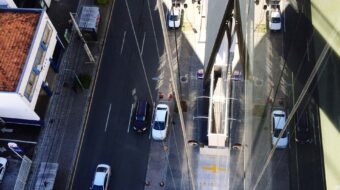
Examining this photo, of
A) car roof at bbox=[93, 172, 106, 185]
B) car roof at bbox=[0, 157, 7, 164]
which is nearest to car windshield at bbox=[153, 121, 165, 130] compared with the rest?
car roof at bbox=[93, 172, 106, 185]

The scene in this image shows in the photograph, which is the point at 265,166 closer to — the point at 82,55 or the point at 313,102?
the point at 313,102

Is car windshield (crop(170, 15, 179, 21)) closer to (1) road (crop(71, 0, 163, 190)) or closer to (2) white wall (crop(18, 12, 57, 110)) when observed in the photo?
(1) road (crop(71, 0, 163, 190))

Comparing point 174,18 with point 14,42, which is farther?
point 174,18

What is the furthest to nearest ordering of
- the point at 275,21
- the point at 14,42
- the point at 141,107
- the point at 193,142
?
the point at 275,21 < the point at 141,107 < the point at 193,142 < the point at 14,42

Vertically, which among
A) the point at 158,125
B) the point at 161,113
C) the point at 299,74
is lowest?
the point at 158,125

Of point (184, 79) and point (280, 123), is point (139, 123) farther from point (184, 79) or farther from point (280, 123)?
point (280, 123)

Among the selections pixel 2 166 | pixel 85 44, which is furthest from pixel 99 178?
pixel 85 44
